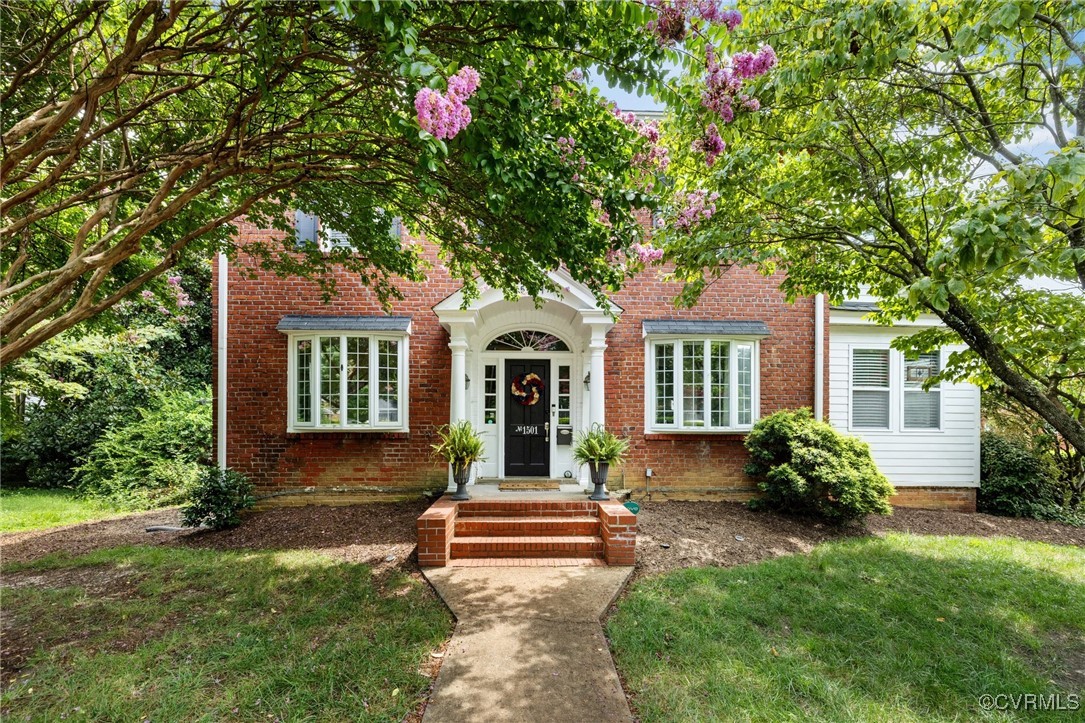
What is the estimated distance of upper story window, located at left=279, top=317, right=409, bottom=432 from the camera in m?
7.67

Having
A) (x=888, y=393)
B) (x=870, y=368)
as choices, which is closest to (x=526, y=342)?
(x=870, y=368)

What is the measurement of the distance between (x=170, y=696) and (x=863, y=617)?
5.80 meters

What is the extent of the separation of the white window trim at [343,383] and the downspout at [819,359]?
24.7 ft

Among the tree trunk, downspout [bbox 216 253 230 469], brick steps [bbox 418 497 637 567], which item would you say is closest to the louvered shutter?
the tree trunk

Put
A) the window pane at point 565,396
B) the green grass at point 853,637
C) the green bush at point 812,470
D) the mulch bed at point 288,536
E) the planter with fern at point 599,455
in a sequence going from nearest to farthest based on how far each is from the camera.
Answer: the green grass at point 853,637, the mulch bed at point 288,536, the planter with fern at point 599,455, the green bush at point 812,470, the window pane at point 565,396

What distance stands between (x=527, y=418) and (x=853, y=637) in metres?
5.55

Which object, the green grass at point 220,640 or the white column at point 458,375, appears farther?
the white column at point 458,375

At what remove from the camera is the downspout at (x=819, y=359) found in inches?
324

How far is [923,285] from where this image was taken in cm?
286

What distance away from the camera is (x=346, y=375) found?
7.71m

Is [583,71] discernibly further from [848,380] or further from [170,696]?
[848,380]

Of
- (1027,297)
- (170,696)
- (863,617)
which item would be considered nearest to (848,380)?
(1027,297)

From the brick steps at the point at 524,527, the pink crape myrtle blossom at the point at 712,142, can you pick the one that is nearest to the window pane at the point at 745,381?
the brick steps at the point at 524,527

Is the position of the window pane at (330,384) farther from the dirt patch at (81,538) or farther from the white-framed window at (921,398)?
the white-framed window at (921,398)
